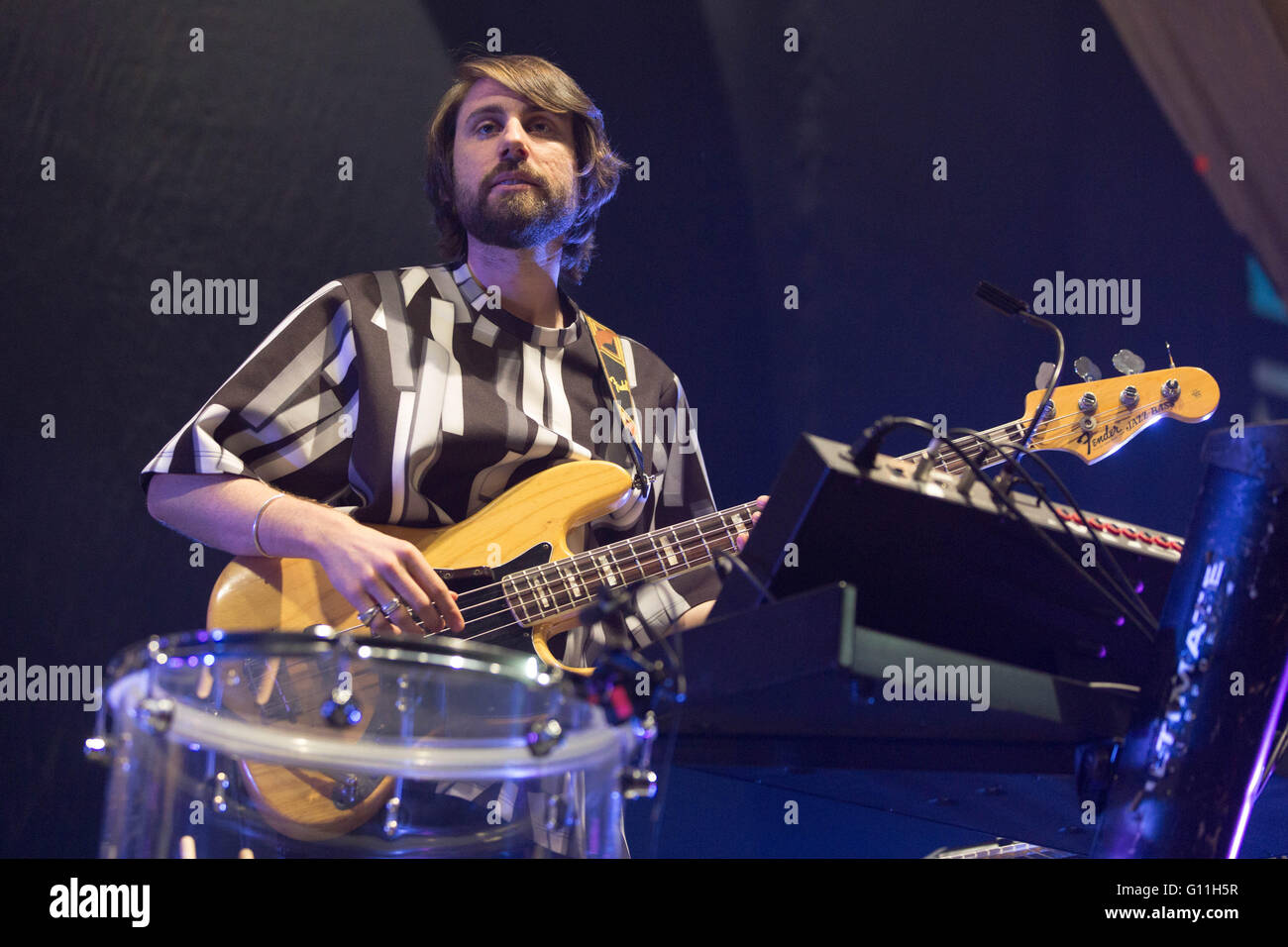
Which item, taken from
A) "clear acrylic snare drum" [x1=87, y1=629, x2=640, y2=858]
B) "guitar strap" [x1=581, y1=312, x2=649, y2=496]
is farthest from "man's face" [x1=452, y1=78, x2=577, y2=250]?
"clear acrylic snare drum" [x1=87, y1=629, x2=640, y2=858]

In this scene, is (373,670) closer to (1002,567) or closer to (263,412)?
(1002,567)

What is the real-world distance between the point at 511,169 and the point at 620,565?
98 cm

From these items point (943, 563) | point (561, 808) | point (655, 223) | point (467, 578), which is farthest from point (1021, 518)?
point (655, 223)

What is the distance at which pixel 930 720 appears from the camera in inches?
49.1

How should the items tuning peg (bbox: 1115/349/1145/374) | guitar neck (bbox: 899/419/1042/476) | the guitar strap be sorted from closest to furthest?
guitar neck (bbox: 899/419/1042/476), tuning peg (bbox: 1115/349/1145/374), the guitar strap

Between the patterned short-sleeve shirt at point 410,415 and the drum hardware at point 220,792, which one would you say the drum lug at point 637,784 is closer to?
the drum hardware at point 220,792

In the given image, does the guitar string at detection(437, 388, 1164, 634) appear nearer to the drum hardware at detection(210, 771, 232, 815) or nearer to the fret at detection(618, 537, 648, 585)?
the fret at detection(618, 537, 648, 585)

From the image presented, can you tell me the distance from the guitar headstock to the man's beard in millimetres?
1108

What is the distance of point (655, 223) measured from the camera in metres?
3.23

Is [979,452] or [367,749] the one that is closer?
[367,749]

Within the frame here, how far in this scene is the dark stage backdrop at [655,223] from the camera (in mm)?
2791

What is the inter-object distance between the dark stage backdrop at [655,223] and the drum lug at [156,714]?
6.10 feet

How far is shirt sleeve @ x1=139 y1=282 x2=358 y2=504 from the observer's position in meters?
2.12

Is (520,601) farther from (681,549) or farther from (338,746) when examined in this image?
(338,746)
